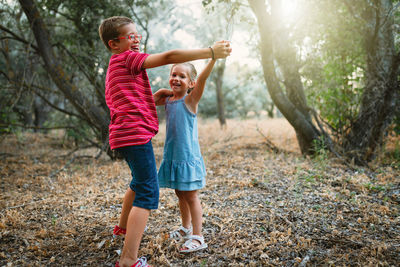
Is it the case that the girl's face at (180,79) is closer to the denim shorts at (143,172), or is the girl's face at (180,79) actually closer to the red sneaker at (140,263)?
the denim shorts at (143,172)

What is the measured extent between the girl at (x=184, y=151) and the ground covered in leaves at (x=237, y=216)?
359 mm

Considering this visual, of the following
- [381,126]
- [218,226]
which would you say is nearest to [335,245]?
[218,226]

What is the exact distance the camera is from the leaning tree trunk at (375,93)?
15.4 feet

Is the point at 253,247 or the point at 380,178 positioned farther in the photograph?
the point at 380,178

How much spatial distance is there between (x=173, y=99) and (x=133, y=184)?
29.5 inches

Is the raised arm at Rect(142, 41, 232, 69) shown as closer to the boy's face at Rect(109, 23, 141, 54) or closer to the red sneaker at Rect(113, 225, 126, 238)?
the boy's face at Rect(109, 23, 141, 54)

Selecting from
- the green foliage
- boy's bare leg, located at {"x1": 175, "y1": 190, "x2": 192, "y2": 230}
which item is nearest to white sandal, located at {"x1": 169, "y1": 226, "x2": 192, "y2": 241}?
boy's bare leg, located at {"x1": 175, "y1": 190, "x2": 192, "y2": 230}

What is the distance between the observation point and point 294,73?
210 inches

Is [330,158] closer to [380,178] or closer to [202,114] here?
[380,178]

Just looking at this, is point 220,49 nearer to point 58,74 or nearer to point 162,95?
point 162,95

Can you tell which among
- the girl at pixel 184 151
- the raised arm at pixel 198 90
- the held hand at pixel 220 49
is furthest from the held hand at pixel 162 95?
the held hand at pixel 220 49

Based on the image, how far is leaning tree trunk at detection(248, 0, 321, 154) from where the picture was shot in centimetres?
467

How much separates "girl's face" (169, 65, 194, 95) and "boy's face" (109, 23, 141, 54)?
39 centimetres

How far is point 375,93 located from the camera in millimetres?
4832
